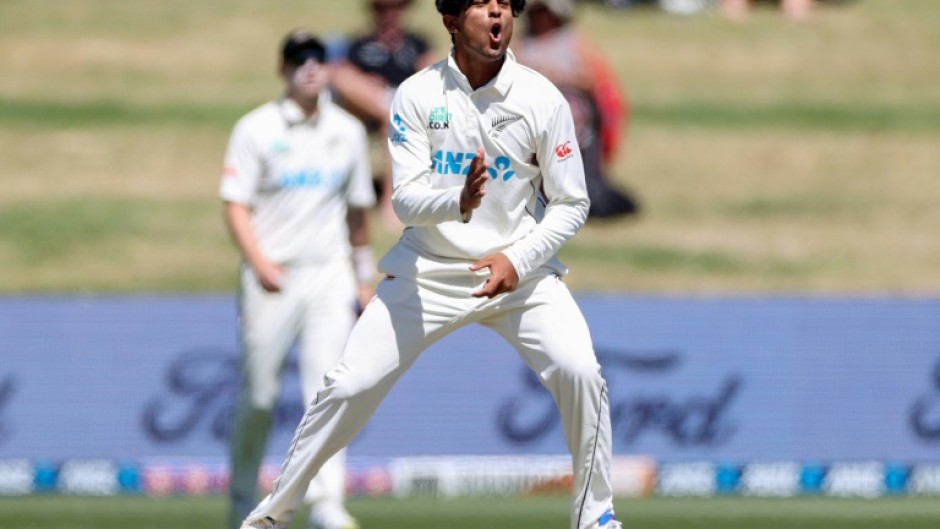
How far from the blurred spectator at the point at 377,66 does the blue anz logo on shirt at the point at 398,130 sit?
7907mm

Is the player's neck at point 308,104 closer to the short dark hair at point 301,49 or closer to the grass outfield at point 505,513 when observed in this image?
the short dark hair at point 301,49

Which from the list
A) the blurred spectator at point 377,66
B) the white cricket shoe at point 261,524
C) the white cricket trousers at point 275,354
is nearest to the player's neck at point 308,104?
the white cricket trousers at point 275,354

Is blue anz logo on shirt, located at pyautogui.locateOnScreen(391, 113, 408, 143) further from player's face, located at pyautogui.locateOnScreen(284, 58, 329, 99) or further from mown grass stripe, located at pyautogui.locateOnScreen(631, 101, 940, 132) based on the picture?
mown grass stripe, located at pyautogui.locateOnScreen(631, 101, 940, 132)

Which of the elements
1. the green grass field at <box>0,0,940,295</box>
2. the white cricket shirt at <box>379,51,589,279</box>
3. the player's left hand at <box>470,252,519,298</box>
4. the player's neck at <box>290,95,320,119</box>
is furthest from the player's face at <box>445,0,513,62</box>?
the green grass field at <box>0,0,940,295</box>

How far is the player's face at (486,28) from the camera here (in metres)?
5.66

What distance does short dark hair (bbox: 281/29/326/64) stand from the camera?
299 inches

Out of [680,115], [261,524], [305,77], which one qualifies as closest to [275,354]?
[305,77]

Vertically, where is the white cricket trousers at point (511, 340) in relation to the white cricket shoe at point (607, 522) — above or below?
above

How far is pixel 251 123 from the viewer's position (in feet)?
25.4

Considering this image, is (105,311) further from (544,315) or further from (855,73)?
(855,73)

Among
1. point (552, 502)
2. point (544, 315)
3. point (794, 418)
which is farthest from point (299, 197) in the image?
point (794, 418)

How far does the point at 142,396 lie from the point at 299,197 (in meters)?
3.03

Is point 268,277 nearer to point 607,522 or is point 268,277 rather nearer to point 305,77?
point 305,77

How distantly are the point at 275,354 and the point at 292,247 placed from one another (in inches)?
20.3
